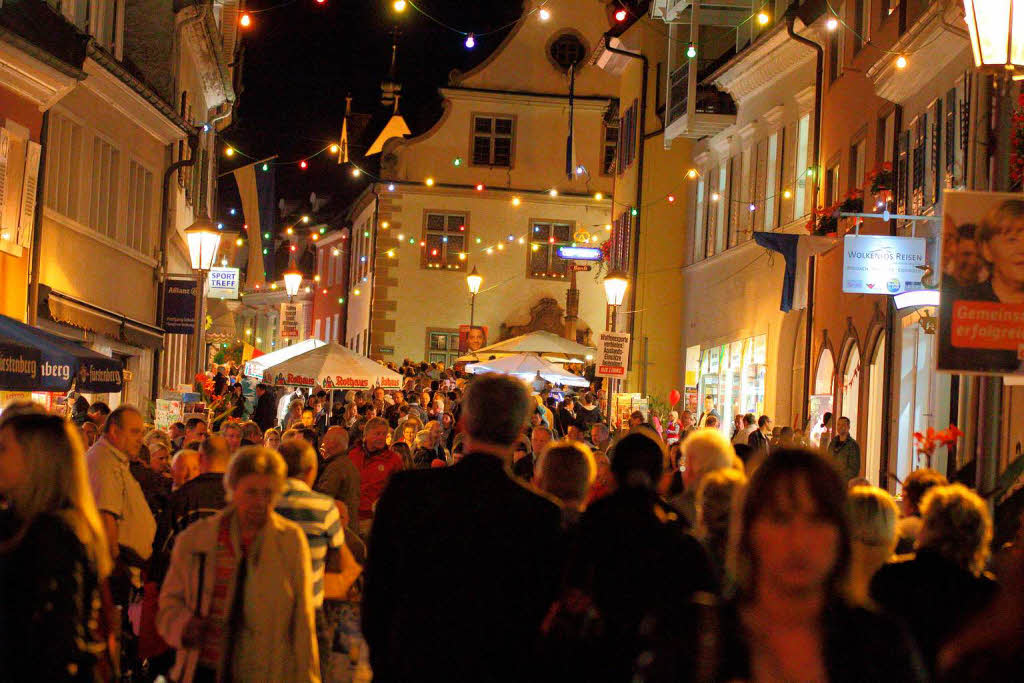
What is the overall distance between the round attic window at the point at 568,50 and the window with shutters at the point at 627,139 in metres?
10.3

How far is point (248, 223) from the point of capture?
3366 centimetres

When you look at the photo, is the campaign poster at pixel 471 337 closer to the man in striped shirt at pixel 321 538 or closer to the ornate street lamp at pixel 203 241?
the ornate street lamp at pixel 203 241

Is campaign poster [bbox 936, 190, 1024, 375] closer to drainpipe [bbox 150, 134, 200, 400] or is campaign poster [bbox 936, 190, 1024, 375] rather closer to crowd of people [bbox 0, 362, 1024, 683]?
crowd of people [bbox 0, 362, 1024, 683]

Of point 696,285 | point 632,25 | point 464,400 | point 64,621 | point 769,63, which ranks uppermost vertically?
point 632,25

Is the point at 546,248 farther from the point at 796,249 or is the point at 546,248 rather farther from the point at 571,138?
the point at 796,249

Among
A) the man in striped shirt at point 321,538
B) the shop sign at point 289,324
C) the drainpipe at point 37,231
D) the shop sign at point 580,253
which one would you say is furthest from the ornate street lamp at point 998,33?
Result: the shop sign at point 289,324

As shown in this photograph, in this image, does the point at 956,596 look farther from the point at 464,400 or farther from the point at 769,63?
the point at 769,63

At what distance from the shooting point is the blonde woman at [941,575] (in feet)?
16.5

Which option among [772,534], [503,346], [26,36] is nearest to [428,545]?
[772,534]

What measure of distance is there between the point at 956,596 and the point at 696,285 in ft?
93.0

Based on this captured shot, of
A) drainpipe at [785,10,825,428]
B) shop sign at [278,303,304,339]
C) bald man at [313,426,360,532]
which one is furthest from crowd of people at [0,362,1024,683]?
shop sign at [278,303,304,339]

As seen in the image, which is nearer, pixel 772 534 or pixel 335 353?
pixel 772 534

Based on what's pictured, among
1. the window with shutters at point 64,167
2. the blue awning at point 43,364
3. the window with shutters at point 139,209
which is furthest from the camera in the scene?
the window with shutters at point 139,209

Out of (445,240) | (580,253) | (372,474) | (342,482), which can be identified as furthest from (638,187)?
(342,482)
